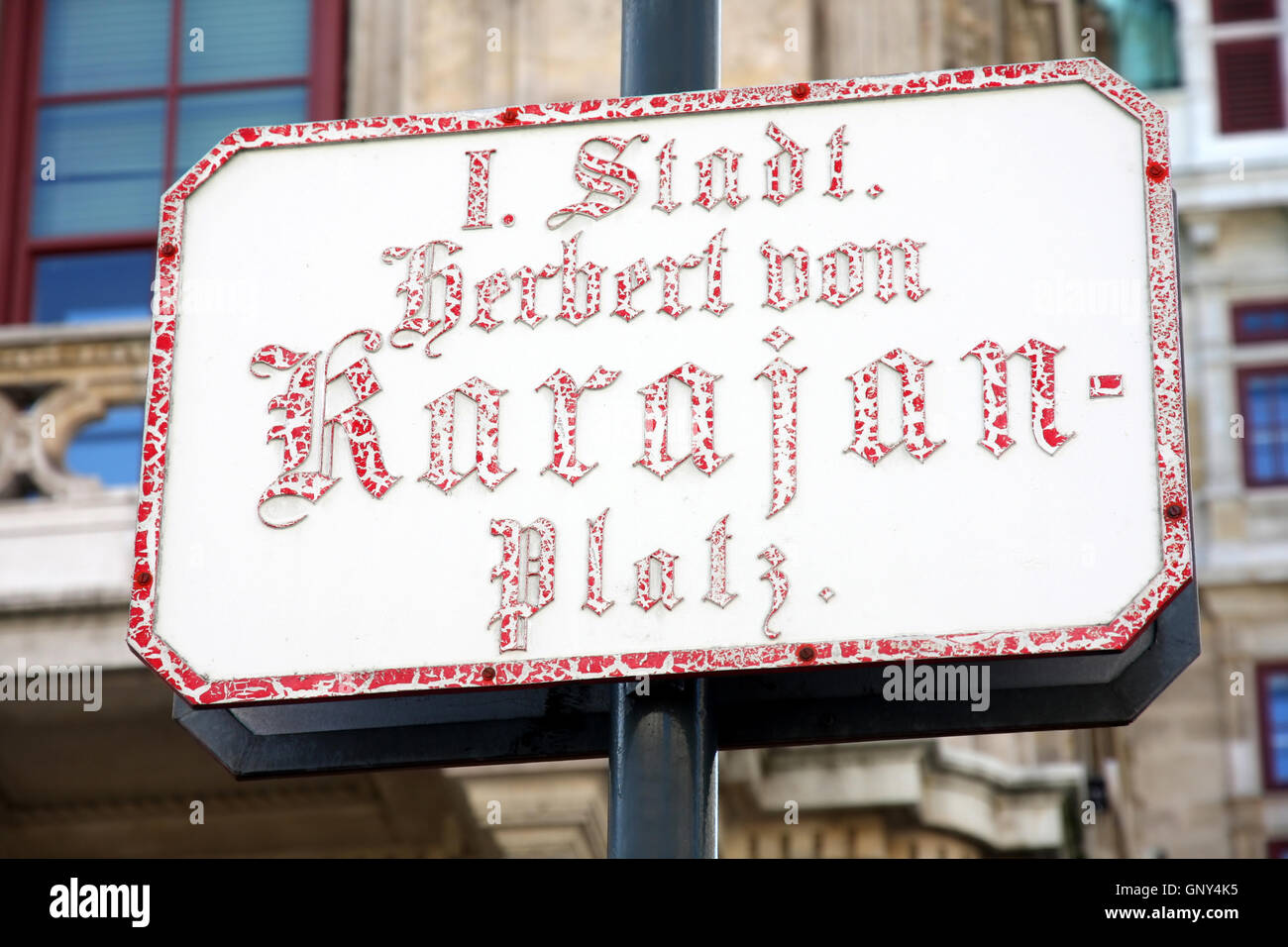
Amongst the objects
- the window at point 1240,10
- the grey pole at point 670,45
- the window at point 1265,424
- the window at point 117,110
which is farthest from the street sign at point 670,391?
the window at point 1240,10

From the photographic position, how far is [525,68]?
34.4ft

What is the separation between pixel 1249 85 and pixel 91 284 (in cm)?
2019

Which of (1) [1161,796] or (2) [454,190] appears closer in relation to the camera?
(2) [454,190]

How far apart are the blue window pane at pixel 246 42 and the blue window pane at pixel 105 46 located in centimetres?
12

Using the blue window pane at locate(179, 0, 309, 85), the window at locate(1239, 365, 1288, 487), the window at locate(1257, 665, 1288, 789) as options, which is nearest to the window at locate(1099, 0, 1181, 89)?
the window at locate(1239, 365, 1288, 487)

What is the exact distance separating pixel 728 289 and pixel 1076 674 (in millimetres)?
961

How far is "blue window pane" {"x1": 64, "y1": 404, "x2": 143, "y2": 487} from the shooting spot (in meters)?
9.86

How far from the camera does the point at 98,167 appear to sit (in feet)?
34.9

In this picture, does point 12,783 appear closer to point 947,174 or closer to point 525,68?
point 525,68

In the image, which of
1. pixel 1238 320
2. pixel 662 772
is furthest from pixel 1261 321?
pixel 662 772

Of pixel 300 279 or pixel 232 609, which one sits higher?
pixel 300 279

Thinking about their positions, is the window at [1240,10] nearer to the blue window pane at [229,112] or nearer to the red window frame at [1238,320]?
the red window frame at [1238,320]
